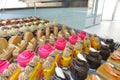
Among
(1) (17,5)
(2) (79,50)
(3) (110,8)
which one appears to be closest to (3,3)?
(1) (17,5)

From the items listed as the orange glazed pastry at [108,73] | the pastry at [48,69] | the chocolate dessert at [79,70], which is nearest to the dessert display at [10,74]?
the pastry at [48,69]

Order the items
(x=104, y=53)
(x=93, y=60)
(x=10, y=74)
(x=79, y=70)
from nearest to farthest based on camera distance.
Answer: (x=10, y=74) → (x=79, y=70) → (x=93, y=60) → (x=104, y=53)

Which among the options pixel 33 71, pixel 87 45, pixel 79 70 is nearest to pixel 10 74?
pixel 33 71

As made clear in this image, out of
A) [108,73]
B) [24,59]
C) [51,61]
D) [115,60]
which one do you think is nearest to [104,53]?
[115,60]


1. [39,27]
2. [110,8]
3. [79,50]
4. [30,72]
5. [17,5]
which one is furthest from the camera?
[110,8]

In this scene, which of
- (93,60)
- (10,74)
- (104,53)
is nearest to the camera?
(10,74)

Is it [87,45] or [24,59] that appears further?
[87,45]

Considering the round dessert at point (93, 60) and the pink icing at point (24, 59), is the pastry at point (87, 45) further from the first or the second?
the pink icing at point (24, 59)

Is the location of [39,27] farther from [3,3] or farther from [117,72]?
[3,3]

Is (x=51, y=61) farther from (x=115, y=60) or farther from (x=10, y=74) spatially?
(x=115, y=60)

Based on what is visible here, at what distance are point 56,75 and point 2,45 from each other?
54cm

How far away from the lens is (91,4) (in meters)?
4.84

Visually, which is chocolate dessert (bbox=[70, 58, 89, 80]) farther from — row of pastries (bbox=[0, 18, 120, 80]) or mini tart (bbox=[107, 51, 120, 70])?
mini tart (bbox=[107, 51, 120, 70])

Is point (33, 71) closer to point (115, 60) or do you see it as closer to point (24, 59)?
point (24, 59)
